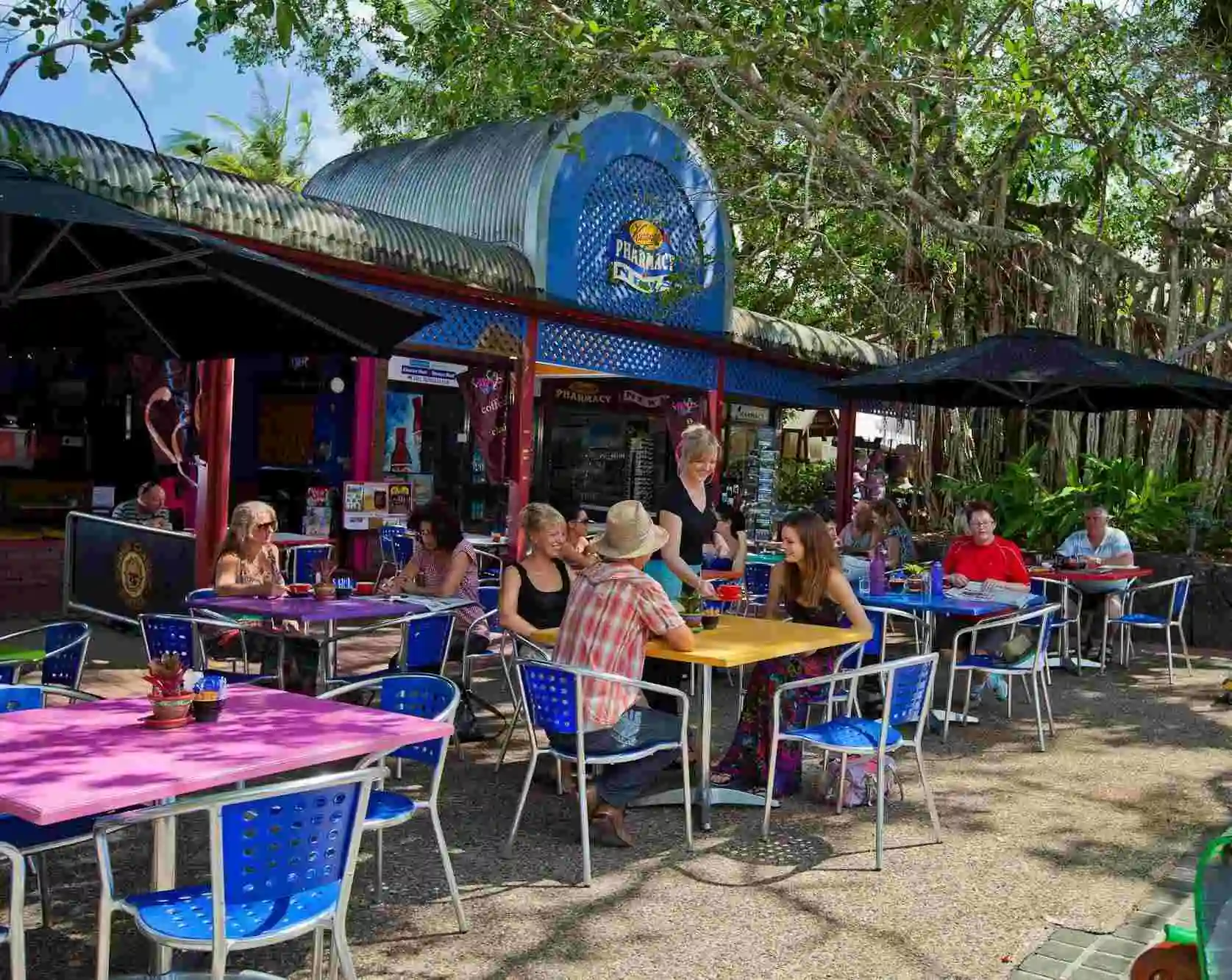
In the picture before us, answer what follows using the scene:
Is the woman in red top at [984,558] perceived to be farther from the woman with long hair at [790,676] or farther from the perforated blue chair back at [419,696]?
the perforated blue chair back at [419,696]

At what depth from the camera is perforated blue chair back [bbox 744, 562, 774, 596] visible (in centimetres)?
799

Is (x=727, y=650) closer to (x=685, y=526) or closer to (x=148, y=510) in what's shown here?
(x=685, y=526)

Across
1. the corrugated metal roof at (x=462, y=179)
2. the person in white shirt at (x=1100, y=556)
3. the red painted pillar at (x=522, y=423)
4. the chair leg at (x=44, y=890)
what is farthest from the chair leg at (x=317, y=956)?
the corrugated metal roof at (x=462, y=179)

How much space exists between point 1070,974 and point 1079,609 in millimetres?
5672

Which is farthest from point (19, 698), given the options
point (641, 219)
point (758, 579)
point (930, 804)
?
point (641, 219)

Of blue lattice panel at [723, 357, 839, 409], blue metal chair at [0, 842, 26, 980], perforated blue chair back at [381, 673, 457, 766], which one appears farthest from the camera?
blue lattice panel at [723, 357, 839, 409]

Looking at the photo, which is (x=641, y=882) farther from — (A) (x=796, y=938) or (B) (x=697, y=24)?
(B) (x=697, y=24)

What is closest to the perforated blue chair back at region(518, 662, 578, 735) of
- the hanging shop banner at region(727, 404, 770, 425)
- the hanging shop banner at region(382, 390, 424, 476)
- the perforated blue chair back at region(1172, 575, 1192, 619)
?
the perforated blue chair back at region(1172, 575, 1192, 619)

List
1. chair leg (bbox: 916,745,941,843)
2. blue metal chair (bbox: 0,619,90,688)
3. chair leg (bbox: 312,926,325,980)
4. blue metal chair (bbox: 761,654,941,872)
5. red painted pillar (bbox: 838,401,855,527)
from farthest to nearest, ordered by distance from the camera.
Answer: red painted pillar (bbox: 838,401,855,527), chair leg (bbox: 916,745,941,843), blue metal chair (bbox: 761,654,941,872), blue metal chair (bbox: 0,619,90,688), chair leg (bbox: 312,926,325,980)

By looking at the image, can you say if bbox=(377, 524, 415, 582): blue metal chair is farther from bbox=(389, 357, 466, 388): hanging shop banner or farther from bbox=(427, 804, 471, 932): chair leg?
bbox=(427, 804, 471, 932): chair leg

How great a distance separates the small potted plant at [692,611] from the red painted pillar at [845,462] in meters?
10.6

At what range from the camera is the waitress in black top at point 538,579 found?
17.3 feet

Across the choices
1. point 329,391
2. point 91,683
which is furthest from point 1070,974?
point 329,391

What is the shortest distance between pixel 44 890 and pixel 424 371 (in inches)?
297
